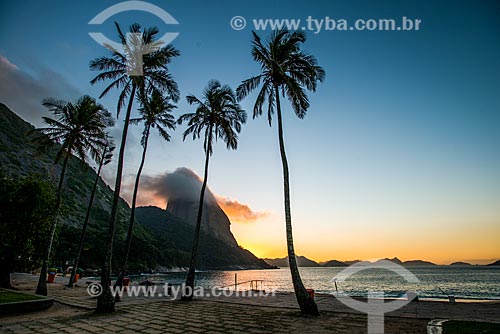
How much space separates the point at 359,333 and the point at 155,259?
135 meters

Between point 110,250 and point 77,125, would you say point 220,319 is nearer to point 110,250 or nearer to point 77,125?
point 110,250

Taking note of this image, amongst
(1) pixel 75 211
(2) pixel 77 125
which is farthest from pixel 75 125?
(1) pixel 75 211

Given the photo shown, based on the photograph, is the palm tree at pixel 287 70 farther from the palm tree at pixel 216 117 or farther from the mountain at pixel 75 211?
the mountain at pixel 75 211

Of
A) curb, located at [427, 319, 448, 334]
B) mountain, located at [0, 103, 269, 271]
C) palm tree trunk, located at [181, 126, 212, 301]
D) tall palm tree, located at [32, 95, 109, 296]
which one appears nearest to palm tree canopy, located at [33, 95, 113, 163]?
tall palm tree, located at [32, 95, 109, 296]

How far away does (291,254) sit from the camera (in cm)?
1345

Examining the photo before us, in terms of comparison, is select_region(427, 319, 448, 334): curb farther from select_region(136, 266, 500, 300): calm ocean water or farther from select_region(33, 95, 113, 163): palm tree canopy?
select_region(33, 95, 113, 163): palm tree canopy

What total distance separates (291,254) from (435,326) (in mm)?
6097

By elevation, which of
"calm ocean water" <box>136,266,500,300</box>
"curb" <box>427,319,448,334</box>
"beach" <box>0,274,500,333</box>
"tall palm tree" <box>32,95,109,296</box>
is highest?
"tall palm tree" <box>32,95,109,296</box>

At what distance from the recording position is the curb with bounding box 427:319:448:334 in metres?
8.58

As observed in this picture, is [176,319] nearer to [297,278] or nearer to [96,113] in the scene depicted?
[297,278]

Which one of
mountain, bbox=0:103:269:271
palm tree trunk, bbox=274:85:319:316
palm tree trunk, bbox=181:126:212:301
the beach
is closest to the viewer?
the beach

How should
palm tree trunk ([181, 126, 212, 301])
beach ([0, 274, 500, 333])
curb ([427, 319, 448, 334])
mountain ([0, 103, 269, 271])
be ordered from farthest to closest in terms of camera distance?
mountain ([0, 103, 269, 271]) → palm tree trunk ([181, 126, 212, 301]) → beach ([0, 274, 500, 333]) → curb ([427, 319, 448, 334])

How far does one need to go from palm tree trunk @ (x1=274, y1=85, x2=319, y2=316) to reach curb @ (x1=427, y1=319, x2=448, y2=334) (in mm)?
4229

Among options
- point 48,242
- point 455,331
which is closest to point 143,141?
point 48,242
